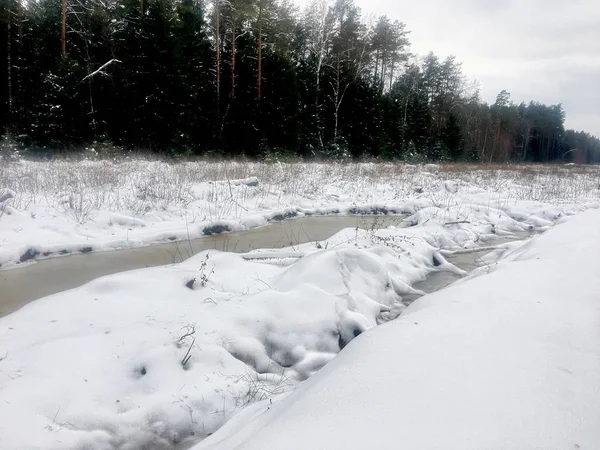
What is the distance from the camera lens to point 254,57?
21.5 meters

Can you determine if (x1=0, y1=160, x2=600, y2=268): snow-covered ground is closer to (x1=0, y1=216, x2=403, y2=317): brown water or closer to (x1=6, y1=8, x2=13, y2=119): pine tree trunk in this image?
(x1=0, y1=216, x2=403, y2=317): brown water

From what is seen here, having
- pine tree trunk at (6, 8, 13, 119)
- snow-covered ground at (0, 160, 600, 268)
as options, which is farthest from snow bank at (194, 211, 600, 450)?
pine tree trunk at (6, 8, 13, 119)

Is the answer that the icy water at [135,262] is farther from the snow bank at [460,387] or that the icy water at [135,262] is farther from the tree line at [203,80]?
the tree line at [203,80]

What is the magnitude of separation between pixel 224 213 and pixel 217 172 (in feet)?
13.2

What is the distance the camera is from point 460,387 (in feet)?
5.88

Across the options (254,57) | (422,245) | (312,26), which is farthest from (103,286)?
(312,26)

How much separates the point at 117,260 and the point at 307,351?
3.41 metres

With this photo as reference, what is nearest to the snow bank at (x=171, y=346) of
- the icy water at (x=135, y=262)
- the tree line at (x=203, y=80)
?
the icy water at (x=135, y=262)

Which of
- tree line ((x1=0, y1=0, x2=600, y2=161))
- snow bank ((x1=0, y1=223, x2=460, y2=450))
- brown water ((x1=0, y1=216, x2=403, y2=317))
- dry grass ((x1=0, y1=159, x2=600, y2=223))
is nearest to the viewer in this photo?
snow bank ((x1=0, y1=223, x2=460, y2=450))

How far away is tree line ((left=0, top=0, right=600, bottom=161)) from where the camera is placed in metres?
16.5

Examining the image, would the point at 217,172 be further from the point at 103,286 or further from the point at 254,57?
the point at 254,57

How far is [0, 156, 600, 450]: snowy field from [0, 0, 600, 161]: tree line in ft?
39.6

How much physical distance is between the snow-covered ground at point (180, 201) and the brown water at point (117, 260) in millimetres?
271

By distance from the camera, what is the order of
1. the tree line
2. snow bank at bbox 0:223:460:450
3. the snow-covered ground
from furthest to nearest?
the tree line → the snow-covered ground → snow bank at bbox 0:223:460:450
